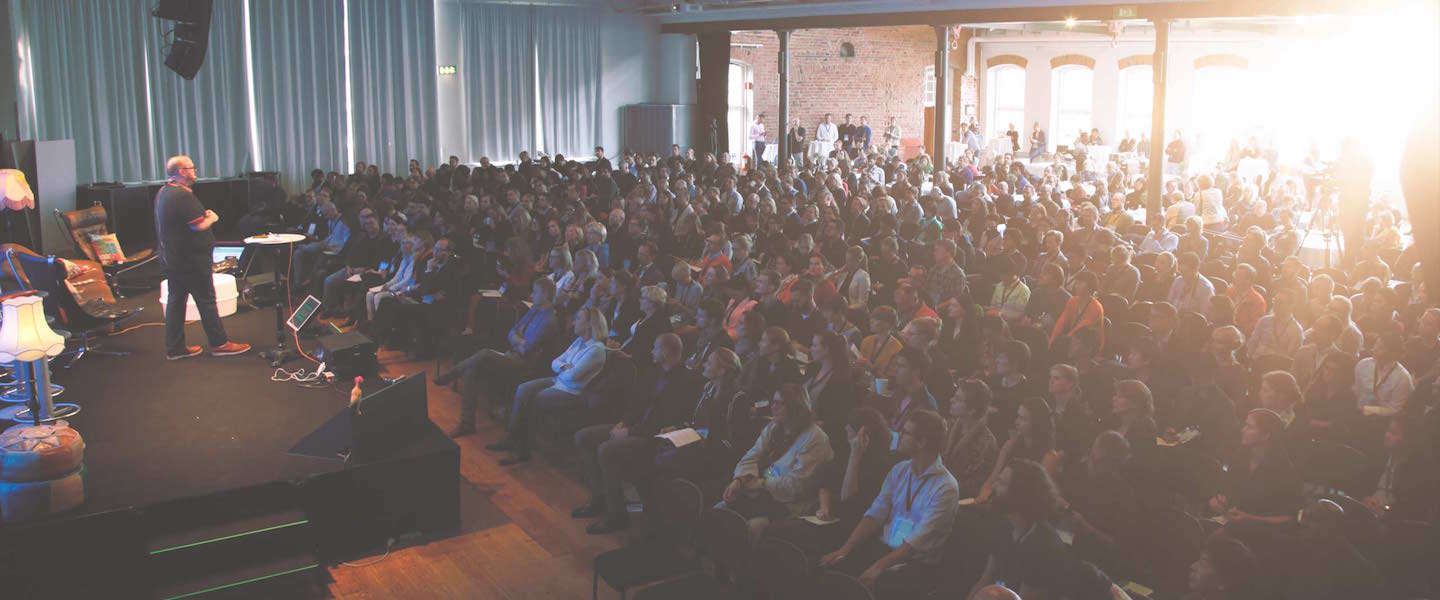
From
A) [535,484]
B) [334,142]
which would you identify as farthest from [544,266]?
[334,142]

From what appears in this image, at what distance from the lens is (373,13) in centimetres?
1727

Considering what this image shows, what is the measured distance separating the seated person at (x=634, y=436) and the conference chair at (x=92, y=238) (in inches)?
254

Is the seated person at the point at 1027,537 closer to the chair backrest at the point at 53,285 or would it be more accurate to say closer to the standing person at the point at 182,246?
the standing person at the point at 182,246

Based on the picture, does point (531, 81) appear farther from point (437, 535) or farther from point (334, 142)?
point (437, 535)

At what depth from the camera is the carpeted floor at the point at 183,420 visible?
5.38 m

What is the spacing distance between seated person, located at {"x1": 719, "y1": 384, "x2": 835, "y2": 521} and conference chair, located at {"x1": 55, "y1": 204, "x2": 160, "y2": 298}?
7.68 m

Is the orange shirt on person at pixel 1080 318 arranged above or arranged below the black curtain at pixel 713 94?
below

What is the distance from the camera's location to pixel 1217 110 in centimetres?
2500

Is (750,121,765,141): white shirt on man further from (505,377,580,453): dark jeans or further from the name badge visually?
the name badge

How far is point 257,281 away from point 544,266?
8.55ft

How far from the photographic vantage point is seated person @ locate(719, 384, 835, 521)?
16.3 ft

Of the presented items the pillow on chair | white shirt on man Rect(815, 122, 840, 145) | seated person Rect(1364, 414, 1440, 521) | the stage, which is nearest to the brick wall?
white shirt on man Rect(815, 122, 840, 145)

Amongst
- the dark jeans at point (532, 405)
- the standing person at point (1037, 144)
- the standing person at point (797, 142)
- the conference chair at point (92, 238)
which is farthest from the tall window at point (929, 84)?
the dark jeans at point (532, 405)

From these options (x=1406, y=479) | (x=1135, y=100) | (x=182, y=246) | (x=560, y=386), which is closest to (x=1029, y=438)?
(x=1406, y=479)
